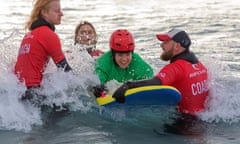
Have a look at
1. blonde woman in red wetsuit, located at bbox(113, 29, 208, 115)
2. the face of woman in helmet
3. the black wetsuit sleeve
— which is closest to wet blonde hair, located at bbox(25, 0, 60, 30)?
the black wetsuit sleeve

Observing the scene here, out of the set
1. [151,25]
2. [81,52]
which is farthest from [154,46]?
[81,52]

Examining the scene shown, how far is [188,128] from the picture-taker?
23.9ft

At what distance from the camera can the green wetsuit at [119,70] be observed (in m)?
7.81

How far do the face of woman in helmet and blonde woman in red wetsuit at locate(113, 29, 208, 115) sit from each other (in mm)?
634

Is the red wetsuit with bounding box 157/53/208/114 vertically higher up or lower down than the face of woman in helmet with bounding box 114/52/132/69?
lower down

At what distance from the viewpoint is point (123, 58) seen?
7758 mm

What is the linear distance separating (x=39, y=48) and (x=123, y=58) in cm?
116

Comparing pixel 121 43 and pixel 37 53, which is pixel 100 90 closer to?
pixel 121 43

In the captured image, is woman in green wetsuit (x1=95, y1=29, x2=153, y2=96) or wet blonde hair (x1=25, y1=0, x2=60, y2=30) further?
woman in green wetsuit (x1=95, y1=29, x2=153, y2=96)

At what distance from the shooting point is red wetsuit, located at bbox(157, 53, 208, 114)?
22.9 feet

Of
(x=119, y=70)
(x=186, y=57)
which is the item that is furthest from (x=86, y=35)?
(x=186, y=57)

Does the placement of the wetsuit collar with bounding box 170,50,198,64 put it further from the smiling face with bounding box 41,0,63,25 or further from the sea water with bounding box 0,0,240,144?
the smiling face with bounding box 41,0,63,25

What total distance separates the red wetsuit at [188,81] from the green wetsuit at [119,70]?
0.83 metres

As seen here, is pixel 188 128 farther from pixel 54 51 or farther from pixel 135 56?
pixel 54 51
